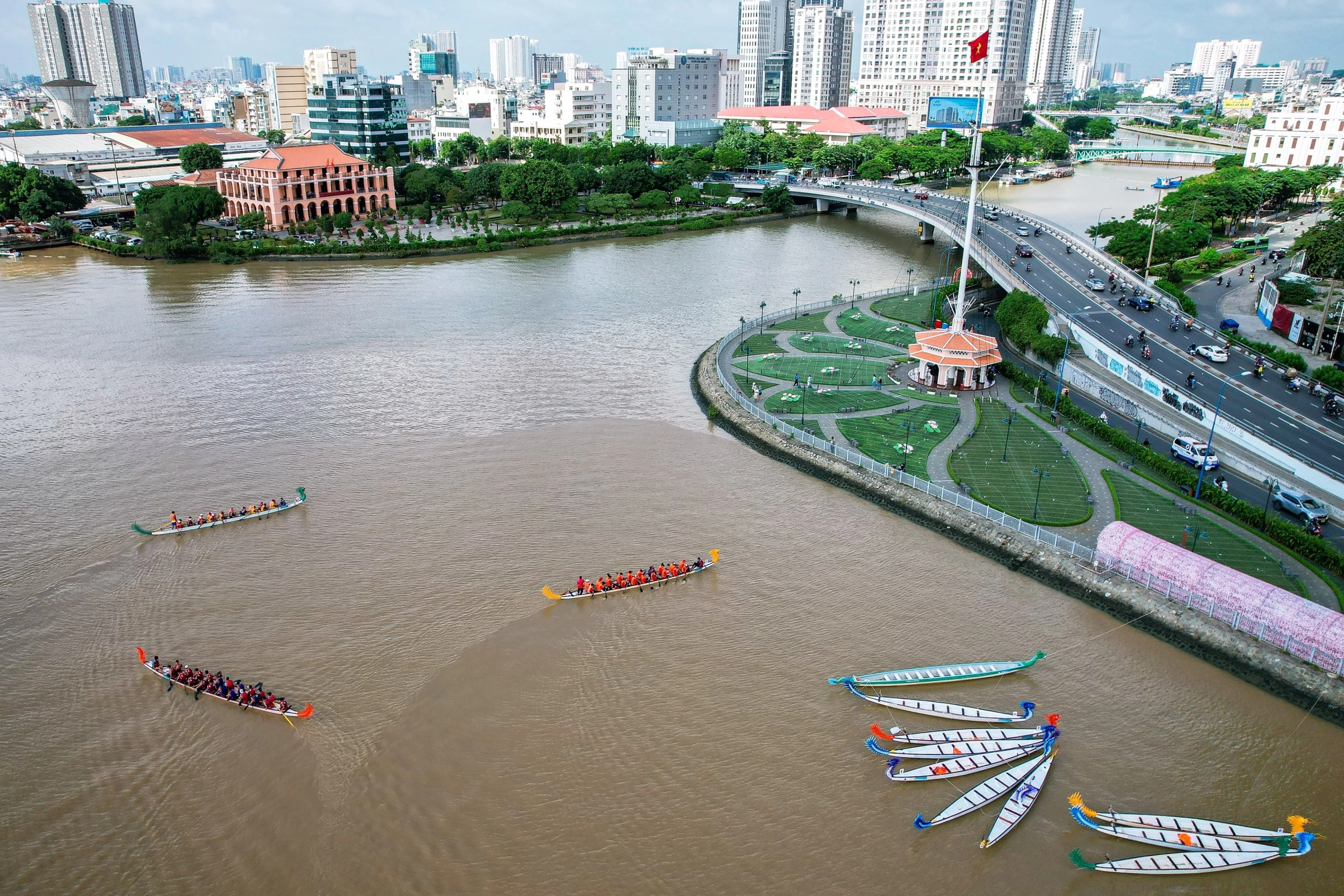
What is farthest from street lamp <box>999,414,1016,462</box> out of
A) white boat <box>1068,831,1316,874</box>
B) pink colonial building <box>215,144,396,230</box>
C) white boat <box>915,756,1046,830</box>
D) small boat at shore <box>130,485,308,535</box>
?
pink colonial building <box>215,144,396,230</box>

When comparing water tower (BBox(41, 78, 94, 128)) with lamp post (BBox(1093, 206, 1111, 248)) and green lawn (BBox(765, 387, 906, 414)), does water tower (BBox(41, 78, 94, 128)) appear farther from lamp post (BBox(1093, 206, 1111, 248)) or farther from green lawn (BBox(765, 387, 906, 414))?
green lawn (BBox(765, 387, 906, 414))

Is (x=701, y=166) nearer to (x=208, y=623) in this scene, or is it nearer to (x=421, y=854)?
(x=208, y=623)

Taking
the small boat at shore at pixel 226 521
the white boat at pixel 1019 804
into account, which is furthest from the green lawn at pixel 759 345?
the white boat at pixel 1019 804

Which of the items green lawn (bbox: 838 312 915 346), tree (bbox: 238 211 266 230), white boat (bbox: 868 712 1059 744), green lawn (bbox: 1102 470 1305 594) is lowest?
white boat (bbox: 868 712 1059 744)

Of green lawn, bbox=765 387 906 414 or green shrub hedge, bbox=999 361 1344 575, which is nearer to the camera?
green shrub hedge, bbox=999 361 1344 575

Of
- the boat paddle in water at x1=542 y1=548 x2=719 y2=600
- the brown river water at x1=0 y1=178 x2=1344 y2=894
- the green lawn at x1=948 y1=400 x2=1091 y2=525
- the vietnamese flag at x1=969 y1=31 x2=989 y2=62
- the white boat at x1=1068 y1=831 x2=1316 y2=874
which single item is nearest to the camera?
the white boat at x1=1068 y1=831 x2=1316 y2=874

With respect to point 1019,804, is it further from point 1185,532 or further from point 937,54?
point 937,54

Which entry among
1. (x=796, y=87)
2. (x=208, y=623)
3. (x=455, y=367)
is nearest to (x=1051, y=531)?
(x=208, y=623)

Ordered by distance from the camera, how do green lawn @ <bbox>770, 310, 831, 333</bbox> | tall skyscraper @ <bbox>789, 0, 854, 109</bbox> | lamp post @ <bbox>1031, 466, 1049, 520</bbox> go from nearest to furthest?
lamp post @ <bbox>1031, 466, 1049, 520</bbox>
green lawn @ <bbox>770, 310, 831, 333</bbox>
tall skyscraper @ <bbox>789, 0, 854, 109</bbox>

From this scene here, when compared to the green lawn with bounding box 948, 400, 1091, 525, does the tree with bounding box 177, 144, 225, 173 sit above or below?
above
